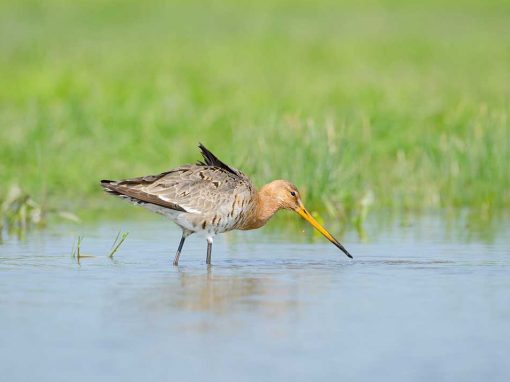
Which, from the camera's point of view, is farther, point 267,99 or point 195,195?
point 267,99

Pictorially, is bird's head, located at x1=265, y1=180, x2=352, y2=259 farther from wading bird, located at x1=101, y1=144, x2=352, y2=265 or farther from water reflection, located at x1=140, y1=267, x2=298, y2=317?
water reflection, located at x1=140, y1=267, x2=298, y2=317

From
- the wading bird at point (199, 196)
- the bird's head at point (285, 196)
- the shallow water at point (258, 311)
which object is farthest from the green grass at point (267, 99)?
the shallow water at point (258, 311)

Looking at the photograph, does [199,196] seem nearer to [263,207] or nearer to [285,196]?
[263,207]

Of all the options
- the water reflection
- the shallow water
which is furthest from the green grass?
the water reflection

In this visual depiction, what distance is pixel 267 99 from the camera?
819 inches

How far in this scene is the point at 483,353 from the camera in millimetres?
7324

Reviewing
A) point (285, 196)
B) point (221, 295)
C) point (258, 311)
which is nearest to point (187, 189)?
point (285, 196)

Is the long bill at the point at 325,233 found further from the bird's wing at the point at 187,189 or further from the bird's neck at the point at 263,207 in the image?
the bird's wing at the point at 187,189

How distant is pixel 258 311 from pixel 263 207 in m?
3.14

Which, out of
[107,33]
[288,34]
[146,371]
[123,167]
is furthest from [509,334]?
[107,33]

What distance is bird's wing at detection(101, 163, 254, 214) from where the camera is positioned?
10977mm

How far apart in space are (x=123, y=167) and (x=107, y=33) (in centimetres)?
1487

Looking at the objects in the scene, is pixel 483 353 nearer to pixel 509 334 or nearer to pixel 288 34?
pixel 509 334

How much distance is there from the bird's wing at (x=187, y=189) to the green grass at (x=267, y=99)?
7.02 ft
